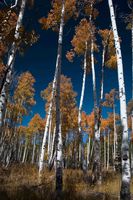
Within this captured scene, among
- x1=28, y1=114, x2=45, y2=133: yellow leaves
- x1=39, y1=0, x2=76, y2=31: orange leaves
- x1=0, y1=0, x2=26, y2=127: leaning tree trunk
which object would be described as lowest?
x1=0, y1=0, x2=26, y2=127: leaning tree trunk

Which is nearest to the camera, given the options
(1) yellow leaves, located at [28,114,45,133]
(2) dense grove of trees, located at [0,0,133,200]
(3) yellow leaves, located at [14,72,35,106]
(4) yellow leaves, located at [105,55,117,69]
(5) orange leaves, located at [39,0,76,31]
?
(2) dense grove of trees, located at [0,0,133,200]

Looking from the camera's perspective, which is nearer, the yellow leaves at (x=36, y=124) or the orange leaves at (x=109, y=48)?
the orange leaves at (x=109, y=48)

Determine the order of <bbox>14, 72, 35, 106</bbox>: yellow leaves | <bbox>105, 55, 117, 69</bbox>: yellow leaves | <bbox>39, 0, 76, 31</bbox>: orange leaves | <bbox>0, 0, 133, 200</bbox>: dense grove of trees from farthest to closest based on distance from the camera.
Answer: <bbox>14, 72, 35, 106</bbox>: yellow leaves < <bbox>105, 55, 117, 69</bbox>: yellow leaves < <bbox>39, 0, 76, 31</bbox>: orange leaves < <bbox>0, 0, 133, 200</bbox>: dense grove of trees

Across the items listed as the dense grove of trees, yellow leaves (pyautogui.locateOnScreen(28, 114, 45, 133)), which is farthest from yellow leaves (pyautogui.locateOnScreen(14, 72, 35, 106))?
yellow leaves (pyautogui.locateOnScreen(28, 114, 45, 133))

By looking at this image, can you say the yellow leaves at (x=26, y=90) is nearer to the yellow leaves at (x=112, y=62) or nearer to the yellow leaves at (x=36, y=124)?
the yellow leaves at (x=112, y=62)

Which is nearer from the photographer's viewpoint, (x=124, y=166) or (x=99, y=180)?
(x=124, y=166)

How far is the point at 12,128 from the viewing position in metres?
23.9

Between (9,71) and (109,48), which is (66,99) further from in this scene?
(9,71)

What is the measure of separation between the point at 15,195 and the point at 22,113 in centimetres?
1736

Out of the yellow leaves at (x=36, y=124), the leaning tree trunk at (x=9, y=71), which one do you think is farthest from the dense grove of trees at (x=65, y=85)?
the yellow leaves at (x=36, y=124)

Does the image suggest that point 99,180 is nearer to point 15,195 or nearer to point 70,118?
point 15,195

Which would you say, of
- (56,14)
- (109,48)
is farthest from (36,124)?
(56,14)

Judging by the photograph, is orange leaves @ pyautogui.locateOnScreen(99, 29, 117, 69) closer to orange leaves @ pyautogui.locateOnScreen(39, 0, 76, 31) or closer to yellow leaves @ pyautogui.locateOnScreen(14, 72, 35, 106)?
orange leaves @ pyautogui.locateOnScreen(39, 0, 76, 31)

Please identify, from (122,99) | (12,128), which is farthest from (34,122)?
(122,99)
